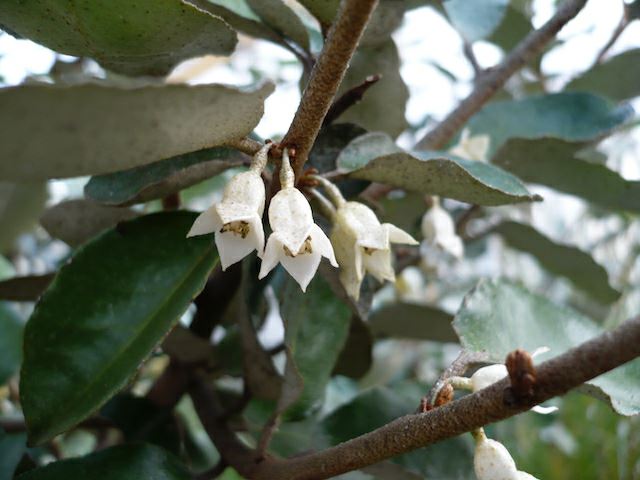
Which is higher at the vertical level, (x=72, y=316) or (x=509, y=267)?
(x=72, y=316)

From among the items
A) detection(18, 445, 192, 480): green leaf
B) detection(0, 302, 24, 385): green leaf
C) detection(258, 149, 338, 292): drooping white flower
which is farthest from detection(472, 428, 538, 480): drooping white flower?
detection(0, 302, 24, 385): green leaf

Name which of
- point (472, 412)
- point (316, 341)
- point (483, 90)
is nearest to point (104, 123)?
point (472, 412)

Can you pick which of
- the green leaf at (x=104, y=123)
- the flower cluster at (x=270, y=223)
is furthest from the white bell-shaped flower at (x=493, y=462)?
the green leaf at (x=104, y=123)

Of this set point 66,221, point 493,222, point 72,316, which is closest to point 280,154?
point 72,316

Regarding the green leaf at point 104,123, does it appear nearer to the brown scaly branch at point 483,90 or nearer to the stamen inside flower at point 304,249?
the stamen inside flower at point 304,249

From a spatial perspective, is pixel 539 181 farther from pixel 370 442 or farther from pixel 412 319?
pixel 370 442

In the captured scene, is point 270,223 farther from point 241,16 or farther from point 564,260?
point 564,260
